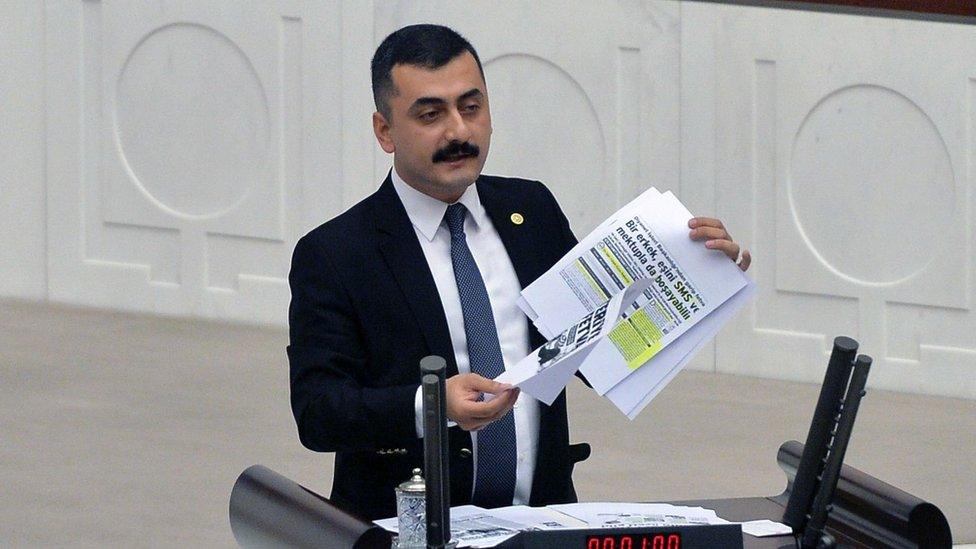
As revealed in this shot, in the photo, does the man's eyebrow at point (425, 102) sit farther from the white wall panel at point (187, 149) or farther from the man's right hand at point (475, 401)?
the white wall panel at point (187, 149)

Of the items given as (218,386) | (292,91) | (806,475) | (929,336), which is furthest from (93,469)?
(806,475)

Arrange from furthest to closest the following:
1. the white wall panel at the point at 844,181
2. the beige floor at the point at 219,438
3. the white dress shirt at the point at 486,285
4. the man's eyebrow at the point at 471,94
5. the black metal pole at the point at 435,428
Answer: the white wall panel at the point at 844,181
the beige floor at the point at 219,438
the white dress shirt at the point at 486,285
the man's eyebrow at the point at 471,94
the black metal pole at the point at 435,428

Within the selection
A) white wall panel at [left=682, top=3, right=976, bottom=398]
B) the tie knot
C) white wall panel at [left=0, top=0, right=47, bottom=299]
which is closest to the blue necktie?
the tie knot

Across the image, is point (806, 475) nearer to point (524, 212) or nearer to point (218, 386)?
point (524, 212)

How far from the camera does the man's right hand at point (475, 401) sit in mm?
2717

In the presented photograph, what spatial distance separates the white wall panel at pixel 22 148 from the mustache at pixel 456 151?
20.1ft

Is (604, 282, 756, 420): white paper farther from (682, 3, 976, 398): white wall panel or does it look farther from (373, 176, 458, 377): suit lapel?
(682, 3, 976, 398): white wall panel

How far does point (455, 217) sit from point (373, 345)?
272 mm

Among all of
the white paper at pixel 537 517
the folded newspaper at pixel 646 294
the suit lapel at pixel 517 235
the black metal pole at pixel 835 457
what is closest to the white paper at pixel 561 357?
the folded newspaper at pixel 646 294

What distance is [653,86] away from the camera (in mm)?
7645

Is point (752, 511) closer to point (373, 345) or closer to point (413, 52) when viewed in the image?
point (373, 345)

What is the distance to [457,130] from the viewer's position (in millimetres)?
3020

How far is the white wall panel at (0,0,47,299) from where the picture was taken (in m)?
8.83

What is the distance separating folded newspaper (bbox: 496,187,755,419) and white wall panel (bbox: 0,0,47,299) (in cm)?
627
